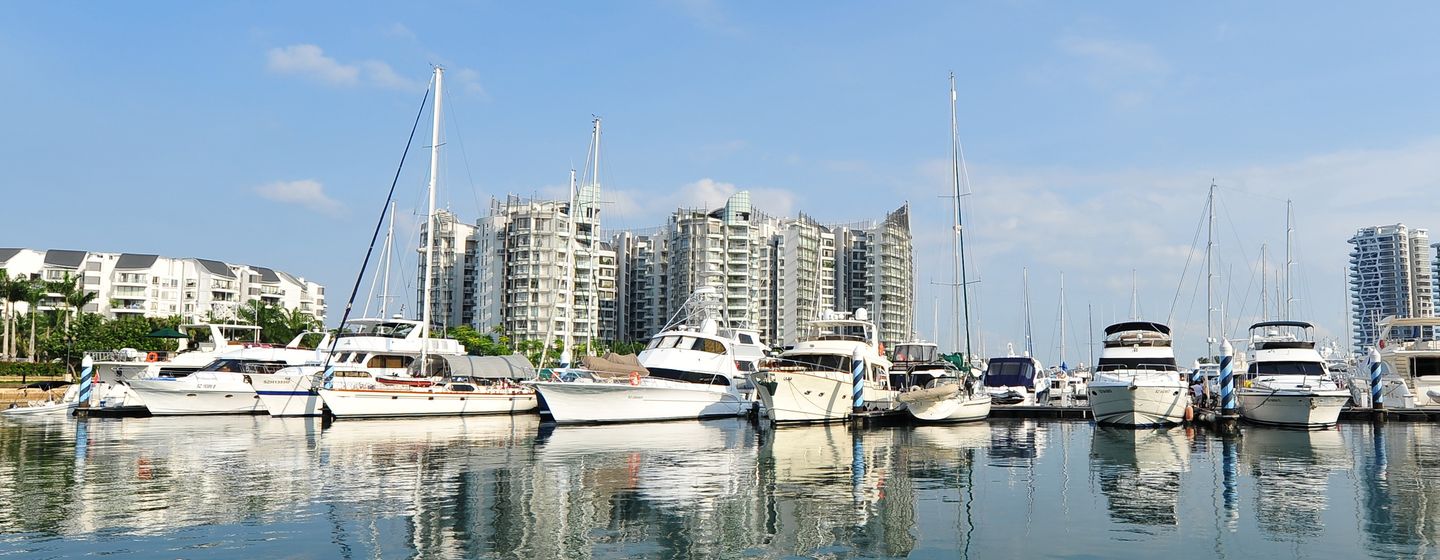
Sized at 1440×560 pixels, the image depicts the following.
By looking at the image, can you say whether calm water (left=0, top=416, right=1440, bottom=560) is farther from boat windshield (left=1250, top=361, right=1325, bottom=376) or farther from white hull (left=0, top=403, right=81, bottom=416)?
white hull (left=0, top=403, right=81, bottom=416)

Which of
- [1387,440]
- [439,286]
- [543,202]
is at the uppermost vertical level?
[543,202]

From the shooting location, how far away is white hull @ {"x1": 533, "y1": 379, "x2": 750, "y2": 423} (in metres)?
39.8

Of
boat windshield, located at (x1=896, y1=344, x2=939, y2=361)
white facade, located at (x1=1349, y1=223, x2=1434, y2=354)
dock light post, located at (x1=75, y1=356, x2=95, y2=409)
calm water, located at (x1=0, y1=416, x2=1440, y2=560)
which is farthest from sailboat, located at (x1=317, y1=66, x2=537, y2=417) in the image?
white facade, located at (x1=1349, y1=223, x2=1434, y2=354)

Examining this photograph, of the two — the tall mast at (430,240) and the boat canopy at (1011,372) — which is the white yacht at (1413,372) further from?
the tall mast at (430,240)

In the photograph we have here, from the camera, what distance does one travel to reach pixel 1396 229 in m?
127

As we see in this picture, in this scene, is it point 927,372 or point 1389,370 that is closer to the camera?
point 1389,370

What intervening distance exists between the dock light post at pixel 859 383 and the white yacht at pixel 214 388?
2819 cm

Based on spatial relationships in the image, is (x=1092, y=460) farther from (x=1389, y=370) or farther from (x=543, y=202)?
(x=543, y=202)

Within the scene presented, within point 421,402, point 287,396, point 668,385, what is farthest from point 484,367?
point 668,385

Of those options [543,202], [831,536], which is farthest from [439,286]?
[831,536]

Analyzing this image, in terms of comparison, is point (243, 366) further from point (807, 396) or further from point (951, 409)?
point (951, 409)

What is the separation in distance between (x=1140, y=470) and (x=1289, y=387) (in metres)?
18.6

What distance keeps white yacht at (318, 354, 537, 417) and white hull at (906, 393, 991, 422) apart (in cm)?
1906

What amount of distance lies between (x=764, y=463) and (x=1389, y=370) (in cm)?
3563
